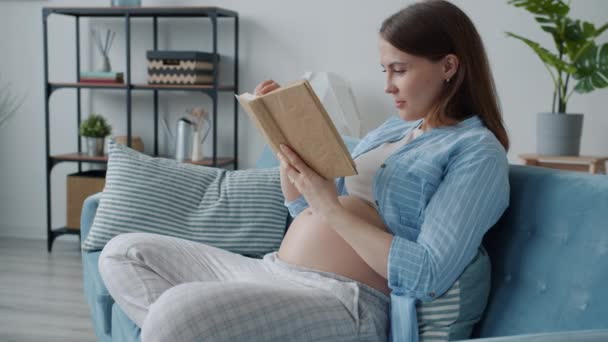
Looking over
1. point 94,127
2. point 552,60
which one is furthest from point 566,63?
point 94,127

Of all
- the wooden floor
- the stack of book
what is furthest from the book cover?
the wooden floor

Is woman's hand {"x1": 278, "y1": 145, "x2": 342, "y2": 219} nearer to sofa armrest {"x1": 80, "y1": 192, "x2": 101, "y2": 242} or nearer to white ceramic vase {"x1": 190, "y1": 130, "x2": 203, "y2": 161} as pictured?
sofa armrest {"x1": 80, "y1": 192, "x2": 101, "y2": 242}

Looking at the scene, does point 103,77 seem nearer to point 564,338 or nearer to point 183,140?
point 183,140

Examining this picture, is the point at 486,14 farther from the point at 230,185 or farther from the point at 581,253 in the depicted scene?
the point at 581,253

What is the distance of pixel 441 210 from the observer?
1.36m

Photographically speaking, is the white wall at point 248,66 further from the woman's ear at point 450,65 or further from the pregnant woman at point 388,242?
the woman's ear at point 450,65

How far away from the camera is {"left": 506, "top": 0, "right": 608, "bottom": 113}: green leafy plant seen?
333 cm

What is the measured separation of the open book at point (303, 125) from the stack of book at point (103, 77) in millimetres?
2657

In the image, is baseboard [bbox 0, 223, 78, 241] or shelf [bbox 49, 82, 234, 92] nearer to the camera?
shelf [bbox 49, 82, 234, 92]

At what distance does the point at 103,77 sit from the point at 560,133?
91.8 inches

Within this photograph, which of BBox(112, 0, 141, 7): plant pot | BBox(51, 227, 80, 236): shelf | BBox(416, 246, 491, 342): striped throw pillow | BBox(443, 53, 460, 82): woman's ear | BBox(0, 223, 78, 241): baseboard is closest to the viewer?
BBox(416, 246, 491, 342): striped throw pillow

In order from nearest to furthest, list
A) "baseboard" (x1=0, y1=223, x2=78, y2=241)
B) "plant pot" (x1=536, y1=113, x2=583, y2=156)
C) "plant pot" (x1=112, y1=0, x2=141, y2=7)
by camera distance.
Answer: "plant pot" (x1=536, y1=113, x2=583, y2=156), "plant pot" (x1=112, y1=0, x2=141, y2=7), "baseboard" (x1=0, y1=223, x2=78, y2=241)

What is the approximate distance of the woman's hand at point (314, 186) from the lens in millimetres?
1476

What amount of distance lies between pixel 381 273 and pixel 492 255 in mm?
264
